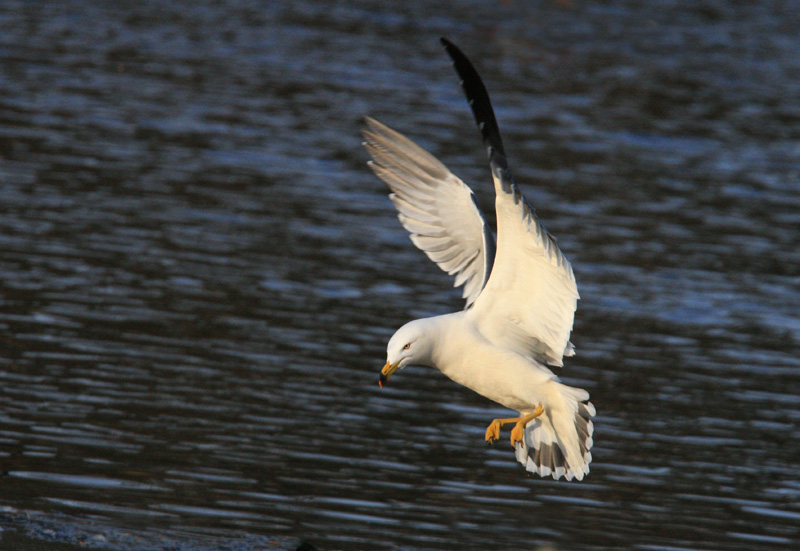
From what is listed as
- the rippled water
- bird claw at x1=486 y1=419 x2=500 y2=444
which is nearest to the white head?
bird claw at x1=486 y1=419 x2=500 y2=444

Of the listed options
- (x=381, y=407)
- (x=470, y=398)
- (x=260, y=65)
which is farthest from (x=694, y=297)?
(x=260, y=65)

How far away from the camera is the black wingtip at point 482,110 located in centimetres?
613

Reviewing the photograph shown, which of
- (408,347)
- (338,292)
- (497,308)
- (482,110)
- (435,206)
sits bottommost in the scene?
(338,292)

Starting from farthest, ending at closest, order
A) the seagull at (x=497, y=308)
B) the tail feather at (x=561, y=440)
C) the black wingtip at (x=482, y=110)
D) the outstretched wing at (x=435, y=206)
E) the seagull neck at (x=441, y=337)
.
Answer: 1. the outstretched wing at (x=435, y=206)
2. the tail feather at (x=561, y=440)
3. the seagull neck at (x=441, y=337)
4. the seagull at (x=497, y=308)
5. the black wingtip at (x=482, y=110)

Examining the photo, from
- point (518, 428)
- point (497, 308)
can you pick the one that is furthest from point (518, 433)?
point (497, 308)

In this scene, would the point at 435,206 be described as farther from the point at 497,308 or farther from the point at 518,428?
the point at 518,428

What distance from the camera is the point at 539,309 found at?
7.00 metres

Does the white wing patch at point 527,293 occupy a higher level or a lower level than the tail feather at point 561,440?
higher

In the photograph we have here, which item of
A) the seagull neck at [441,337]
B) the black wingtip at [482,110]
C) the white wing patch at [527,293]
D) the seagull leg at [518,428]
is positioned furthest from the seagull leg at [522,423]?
the black wingtip at [482,110]

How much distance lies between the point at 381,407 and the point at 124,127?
742cm

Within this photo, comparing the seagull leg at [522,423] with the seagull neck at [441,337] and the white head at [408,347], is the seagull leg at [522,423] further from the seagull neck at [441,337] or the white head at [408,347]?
the white head at [408,347]

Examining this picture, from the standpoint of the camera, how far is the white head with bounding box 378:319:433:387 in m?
6.65

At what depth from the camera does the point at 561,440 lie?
7.23 meters

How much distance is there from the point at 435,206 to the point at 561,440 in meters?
1.47
